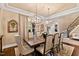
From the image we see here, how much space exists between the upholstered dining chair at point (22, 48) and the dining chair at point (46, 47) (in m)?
0.16

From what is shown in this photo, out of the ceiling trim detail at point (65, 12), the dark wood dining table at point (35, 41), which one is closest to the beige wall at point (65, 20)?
the ceiling trim detail at point (65, 12)

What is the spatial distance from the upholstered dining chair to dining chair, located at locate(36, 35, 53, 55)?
16cm

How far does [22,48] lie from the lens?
2.16m

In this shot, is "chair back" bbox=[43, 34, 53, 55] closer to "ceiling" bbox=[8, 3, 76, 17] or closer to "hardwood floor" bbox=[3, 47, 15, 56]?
"ceiling" bbox=[8, 3, 76, 17]

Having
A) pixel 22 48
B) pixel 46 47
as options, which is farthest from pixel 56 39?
pixel 22 48

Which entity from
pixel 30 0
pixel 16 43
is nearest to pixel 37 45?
pixel 16 43

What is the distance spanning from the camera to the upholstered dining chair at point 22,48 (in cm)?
212

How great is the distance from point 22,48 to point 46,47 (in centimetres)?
44

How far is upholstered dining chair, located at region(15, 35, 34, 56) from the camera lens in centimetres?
212

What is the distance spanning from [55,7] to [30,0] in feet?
1.57

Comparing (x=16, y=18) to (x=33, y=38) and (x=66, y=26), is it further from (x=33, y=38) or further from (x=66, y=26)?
(x=66, y=26)

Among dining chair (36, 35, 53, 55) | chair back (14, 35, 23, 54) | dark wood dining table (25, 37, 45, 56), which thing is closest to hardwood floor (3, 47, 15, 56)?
chair back (14, 35, 23, 54)

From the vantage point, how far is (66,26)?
2.12 metres

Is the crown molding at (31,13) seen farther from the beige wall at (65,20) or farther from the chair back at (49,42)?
the chair back at (49,42)
